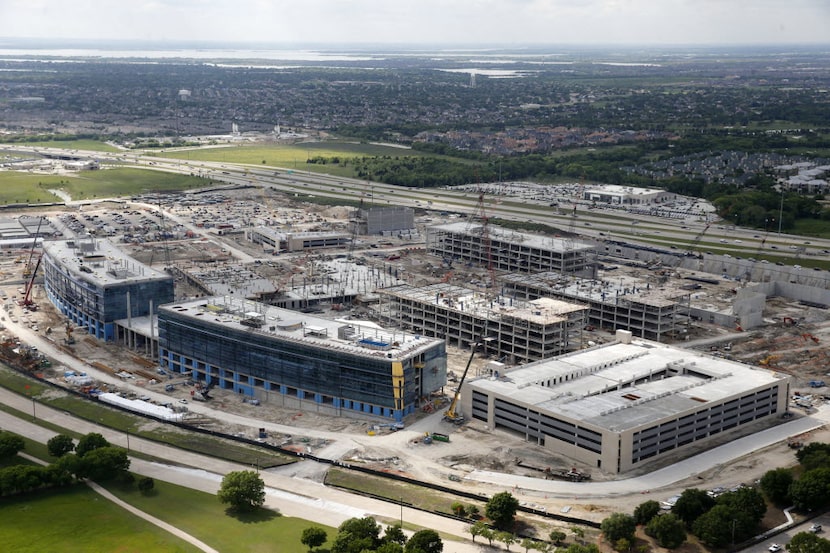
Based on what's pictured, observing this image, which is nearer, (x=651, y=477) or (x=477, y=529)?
(x=477, y=529)

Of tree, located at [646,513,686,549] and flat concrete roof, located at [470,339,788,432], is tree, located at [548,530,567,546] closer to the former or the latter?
tree, located at [646,513,686,549]

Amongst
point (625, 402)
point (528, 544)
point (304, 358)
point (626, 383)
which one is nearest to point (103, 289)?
point (304, 358)

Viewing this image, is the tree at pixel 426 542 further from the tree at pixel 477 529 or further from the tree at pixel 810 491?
the tree at pixel 810 491

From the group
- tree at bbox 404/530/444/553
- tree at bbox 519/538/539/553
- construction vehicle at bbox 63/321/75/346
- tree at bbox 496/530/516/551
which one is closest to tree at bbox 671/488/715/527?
tree at bbox 519/538/539/553

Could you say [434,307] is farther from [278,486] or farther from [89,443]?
[89,443]

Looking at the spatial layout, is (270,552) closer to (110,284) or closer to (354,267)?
(110,284)

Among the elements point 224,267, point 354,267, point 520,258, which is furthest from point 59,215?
point 520,258
